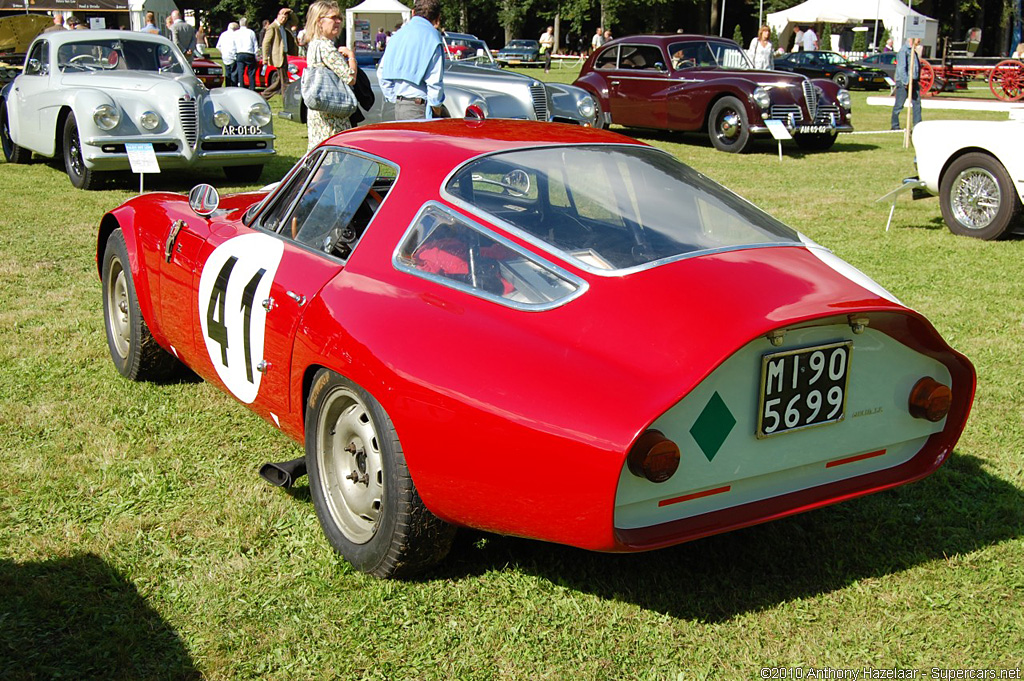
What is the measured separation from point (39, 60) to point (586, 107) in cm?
712

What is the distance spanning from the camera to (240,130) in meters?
10.8

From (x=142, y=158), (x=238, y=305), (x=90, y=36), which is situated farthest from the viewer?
(x=90, y=36)

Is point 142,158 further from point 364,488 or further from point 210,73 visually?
point 210,73

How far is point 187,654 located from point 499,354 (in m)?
1.23

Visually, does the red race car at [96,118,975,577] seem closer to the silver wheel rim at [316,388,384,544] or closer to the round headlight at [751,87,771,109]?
the silver wheel rim at [316,388,384,544]

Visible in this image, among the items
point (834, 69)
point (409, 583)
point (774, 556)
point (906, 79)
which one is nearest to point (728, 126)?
point (906, 79)

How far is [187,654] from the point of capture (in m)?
2.81

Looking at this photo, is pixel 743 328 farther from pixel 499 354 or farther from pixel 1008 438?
Answer: pixel 1008 438

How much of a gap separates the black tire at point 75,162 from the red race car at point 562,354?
7726 mm

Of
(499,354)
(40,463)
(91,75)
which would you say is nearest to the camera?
(499,354)

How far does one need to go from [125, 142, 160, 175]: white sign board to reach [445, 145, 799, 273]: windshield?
24.7 ft

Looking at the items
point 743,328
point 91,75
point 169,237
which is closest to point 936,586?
point 743,328

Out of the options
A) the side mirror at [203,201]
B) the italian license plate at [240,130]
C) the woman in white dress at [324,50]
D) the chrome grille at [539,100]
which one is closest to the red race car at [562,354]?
the side mirror at [203,201]

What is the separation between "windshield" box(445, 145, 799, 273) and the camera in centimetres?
309
